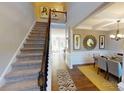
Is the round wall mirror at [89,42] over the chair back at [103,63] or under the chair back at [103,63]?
A: over

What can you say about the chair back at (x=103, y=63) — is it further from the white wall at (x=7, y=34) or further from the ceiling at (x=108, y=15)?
the white wall at (x=7, y=34)

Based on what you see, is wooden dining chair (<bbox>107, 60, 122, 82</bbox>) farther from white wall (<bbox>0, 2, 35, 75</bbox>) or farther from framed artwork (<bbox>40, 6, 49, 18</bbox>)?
framed artwork (<bbox>40, 6, 49, 18</bbox>)

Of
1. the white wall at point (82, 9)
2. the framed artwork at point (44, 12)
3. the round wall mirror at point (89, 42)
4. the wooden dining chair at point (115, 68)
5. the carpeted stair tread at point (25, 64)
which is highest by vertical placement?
the framed artwork at point (44, 12)

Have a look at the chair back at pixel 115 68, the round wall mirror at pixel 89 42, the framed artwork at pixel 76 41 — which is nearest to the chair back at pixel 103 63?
the chair back at pixel 115 68

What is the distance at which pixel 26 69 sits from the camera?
2977mm

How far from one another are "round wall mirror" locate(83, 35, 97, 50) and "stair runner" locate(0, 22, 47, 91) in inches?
151

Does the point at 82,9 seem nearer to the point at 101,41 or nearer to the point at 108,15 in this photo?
the point at 108,15

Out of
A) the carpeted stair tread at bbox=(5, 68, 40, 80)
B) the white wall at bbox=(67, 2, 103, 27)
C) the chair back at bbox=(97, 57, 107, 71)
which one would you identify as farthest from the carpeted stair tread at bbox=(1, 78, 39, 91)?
the chair back at bbox=(97, 57, 107, 71)

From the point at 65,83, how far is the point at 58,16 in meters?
5.30

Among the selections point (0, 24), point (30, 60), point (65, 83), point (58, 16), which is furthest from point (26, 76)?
point (58, 16)

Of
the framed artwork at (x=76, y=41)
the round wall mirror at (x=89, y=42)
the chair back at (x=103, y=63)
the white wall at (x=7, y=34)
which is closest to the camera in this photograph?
the white wall at (x=7, y=34)

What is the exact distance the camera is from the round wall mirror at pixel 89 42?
296 inches

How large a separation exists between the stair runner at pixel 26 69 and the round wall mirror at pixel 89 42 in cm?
383

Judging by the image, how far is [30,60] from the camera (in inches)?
131
